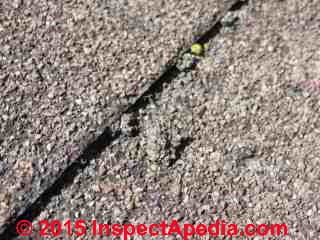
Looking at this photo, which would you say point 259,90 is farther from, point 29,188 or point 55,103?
point 29,188

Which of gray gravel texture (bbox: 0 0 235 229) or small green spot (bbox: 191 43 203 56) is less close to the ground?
gray gravel texture (bbox: 0 0 235 229)

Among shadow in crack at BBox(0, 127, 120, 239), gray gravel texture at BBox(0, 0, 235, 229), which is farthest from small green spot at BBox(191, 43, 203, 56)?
shadow in crack at BBox(0, 127, 120, 239)

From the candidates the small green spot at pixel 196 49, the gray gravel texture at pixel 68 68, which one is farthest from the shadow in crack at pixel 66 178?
the small green spot at pixel 196 49

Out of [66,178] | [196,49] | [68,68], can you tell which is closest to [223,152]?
[196,49]

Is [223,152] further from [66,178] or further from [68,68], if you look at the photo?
[68,68]

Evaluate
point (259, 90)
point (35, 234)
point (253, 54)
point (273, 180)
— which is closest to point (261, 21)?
point (253, 54)

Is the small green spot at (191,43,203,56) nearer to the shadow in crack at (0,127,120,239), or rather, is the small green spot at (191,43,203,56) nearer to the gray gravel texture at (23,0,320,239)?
the gray gravel texture at (23,0,320,239)
